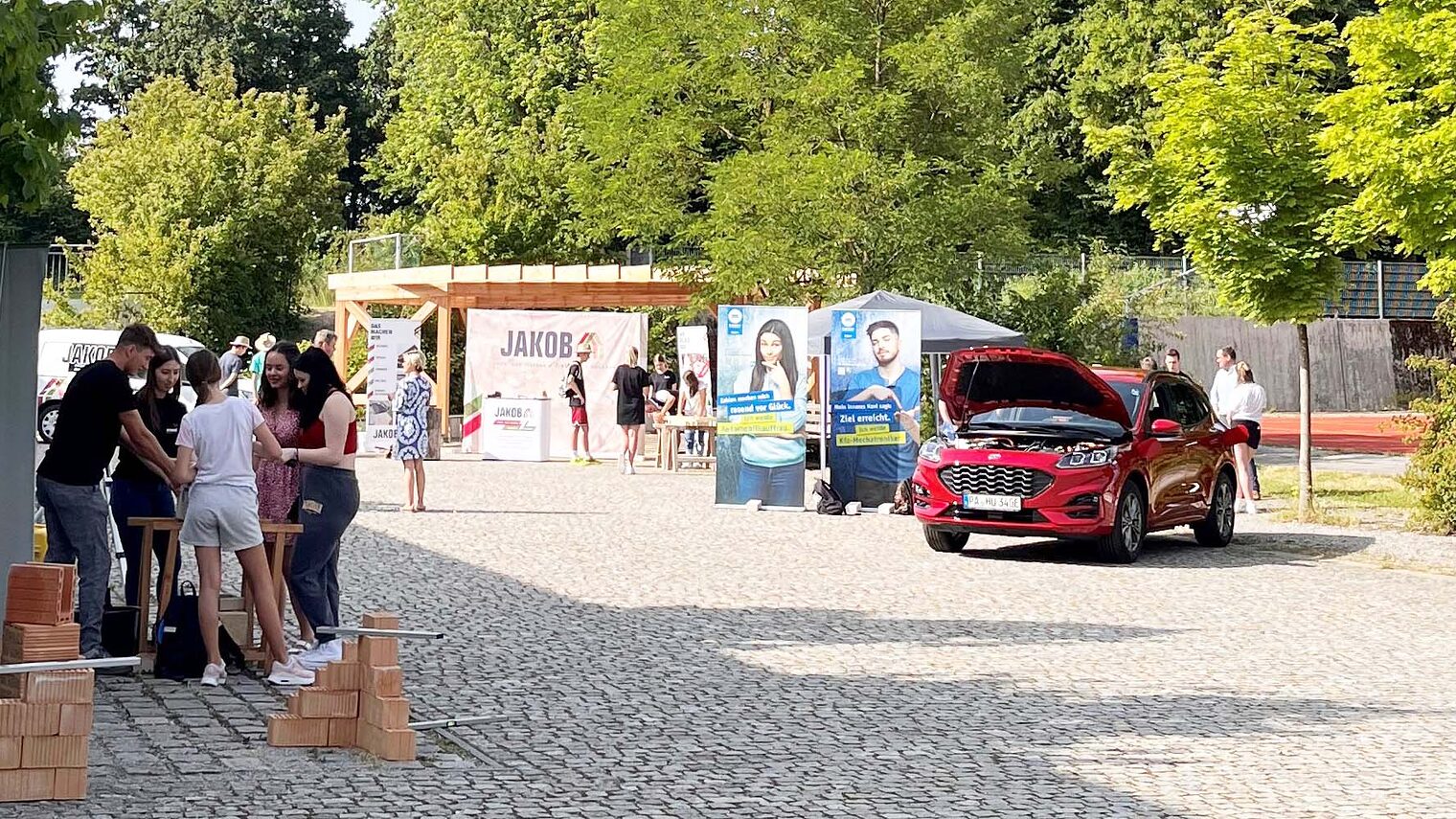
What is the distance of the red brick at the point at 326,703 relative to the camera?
834cm

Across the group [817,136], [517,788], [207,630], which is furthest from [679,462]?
[517,788]

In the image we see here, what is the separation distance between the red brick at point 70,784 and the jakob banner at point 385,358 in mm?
24847

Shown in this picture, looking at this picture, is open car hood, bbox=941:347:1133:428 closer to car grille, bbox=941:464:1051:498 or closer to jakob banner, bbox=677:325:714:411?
car grille, bbox=941:464:1051:498

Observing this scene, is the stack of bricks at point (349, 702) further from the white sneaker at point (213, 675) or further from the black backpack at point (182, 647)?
the black backpack at point (182, 647)

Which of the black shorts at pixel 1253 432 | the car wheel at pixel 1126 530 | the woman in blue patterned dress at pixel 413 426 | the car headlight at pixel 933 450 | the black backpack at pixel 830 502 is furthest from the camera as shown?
the black backpack at pixel 830 502

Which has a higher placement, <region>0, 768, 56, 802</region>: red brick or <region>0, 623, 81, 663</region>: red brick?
<region>0, 623, 81, 663</region>: red brick

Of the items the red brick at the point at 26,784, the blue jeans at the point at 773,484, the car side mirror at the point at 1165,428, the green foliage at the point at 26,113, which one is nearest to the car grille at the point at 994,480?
the car side mirror at the point at 1165,428

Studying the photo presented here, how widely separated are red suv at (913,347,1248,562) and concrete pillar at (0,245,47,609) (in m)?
10.4

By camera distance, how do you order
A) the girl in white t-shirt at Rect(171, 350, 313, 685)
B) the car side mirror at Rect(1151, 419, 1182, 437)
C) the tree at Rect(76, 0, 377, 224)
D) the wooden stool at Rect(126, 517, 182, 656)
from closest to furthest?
the girl in white t-shirt at Rect(171, 350, 313, 685) → the wooden stool at Rect(126, 517, 182, 656) → the car side mirror at Rect(1151, 419, 1182, 437) → the tree at Rect(76, 0, 377, 224)

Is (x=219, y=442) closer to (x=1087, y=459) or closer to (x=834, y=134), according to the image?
(x=1087, y=459)

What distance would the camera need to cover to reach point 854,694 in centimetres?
1012

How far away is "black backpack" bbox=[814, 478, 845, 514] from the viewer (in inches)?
877

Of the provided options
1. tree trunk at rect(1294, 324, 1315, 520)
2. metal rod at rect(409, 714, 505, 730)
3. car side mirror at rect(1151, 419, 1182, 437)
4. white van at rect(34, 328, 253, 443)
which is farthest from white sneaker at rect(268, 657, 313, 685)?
white van at rect(34, 328, 253, 443)

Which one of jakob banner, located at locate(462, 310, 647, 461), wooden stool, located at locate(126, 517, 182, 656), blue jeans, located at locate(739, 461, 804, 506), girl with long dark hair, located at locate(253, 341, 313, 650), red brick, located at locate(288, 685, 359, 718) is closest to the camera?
red brick, located at locate(288, 685, 359, 718)
